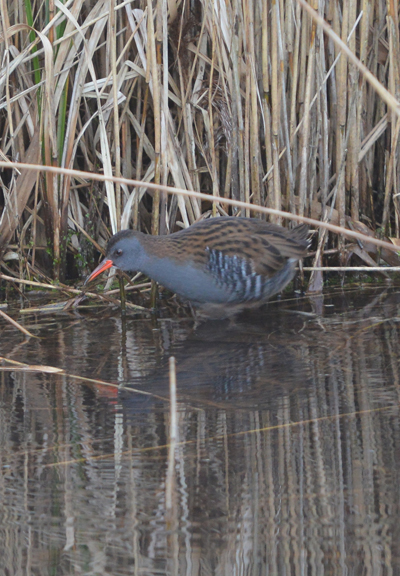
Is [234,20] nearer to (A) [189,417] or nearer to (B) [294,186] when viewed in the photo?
(B) [294,186]

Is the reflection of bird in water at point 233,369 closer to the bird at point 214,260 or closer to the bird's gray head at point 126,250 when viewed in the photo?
the bird at point 214,260

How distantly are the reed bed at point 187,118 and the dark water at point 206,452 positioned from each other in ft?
2.67

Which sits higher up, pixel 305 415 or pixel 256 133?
pixel 256 133

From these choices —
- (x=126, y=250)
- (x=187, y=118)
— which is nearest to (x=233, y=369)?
(x=126, y=250)

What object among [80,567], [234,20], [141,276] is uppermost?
[234,20]

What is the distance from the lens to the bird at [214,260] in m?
3.73

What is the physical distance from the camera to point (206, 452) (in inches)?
87.6

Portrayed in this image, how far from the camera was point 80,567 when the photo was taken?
5.45 feet

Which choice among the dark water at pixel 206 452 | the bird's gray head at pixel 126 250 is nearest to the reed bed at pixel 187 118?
the bird's gray head at pixel 126 250

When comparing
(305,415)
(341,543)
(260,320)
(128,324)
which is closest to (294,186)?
(260,320)

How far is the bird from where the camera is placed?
12.3ft

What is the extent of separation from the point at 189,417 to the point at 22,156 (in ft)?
7.38

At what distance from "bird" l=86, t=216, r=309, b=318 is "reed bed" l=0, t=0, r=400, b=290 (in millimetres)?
281

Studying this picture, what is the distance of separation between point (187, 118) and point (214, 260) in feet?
2.87
